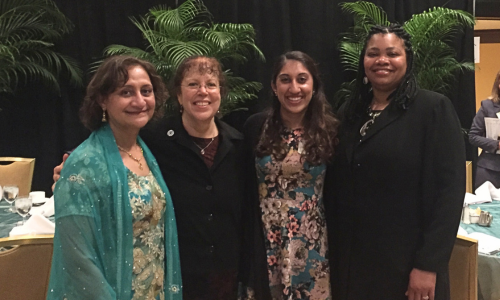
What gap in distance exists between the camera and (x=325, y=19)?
428 centimetres

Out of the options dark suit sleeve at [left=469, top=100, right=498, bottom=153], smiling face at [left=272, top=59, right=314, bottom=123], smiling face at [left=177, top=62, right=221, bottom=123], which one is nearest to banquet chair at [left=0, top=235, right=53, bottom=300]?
smiling face at [left=177, top=62, right=221, bottom=123]

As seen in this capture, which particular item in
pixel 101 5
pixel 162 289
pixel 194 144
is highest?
pixel 101 5

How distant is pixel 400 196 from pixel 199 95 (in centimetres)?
A: 90

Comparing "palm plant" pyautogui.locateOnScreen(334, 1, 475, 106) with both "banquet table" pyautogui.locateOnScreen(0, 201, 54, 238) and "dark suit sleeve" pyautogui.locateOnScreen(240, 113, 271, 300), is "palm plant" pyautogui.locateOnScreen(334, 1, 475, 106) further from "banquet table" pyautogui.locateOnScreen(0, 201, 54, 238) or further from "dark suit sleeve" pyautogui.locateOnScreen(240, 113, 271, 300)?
"banquet table" pyautogui.locateOnScreen(0, 201, 54, 238)

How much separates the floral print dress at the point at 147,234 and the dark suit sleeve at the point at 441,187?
96cm

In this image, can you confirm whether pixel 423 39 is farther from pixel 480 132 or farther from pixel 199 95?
pixel 199 95

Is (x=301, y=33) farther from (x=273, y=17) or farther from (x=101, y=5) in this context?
(x=101, y=5)

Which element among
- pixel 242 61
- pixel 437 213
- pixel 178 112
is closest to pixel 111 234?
pixel 178 112

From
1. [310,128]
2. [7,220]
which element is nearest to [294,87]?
[310,128]

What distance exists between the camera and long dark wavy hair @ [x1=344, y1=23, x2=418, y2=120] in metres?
1.67

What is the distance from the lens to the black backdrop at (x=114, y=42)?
13.5 ft

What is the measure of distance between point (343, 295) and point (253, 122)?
2.89 ft

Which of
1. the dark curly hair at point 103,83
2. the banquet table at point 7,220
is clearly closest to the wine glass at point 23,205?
the banquet table at point 7,220

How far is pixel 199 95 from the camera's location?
1.75 m
